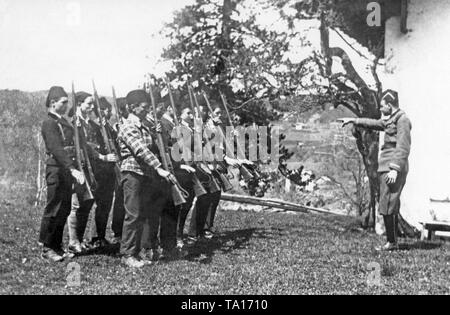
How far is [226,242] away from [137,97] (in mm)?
2682

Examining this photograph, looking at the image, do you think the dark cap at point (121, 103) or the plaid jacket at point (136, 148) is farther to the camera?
the dark cap at point (121, 103)

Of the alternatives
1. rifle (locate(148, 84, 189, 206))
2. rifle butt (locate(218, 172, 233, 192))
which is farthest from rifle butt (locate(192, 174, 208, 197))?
rifle butt (locate(218, 172, 233, 192))

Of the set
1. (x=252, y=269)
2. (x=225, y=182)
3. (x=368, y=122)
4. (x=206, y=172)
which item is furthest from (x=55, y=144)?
(x=368, y=122)

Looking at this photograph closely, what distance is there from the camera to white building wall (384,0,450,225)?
355 inches

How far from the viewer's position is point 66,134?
6523mm

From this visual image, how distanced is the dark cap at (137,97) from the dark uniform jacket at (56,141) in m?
0.78

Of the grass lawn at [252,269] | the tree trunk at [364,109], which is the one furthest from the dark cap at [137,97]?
the tree trunk at [364,109]

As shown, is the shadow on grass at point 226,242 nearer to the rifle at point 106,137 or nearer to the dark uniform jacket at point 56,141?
the rifle at point 106,137

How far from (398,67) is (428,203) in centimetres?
232

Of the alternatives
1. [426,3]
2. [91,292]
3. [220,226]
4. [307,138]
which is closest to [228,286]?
[91,292]

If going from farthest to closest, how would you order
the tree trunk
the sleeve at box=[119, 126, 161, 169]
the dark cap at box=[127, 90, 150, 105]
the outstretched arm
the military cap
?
the tree trunk
the military cap
the outstretched arm
the dark cap at box=[127, 90, 150, 105]
the sleeve at box=[119, 126, 161, 169]

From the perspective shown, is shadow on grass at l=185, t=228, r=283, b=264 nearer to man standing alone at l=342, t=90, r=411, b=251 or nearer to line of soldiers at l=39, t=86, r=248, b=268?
line of soldiers at l=39, t=86, r=248, b=268

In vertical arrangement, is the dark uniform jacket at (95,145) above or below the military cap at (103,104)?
below

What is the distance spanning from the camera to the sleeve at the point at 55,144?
20.3ft
